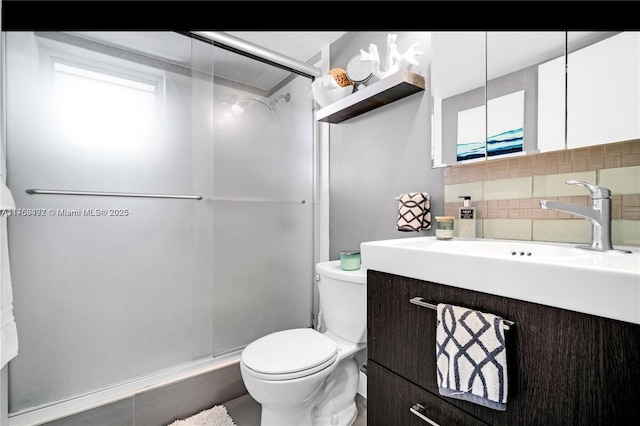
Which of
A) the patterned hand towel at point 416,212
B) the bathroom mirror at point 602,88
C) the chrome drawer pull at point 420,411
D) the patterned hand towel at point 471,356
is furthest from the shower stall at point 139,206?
the bathroom mirror at point 602,88

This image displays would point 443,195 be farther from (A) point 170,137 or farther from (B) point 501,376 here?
(A) point 170,137

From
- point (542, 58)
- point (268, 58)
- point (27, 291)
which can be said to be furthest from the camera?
point (268, 58)

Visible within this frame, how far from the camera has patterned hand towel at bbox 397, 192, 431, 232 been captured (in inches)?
51.4

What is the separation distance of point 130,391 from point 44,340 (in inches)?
15.5

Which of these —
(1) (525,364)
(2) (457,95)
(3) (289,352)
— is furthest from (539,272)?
(3) (289,352)

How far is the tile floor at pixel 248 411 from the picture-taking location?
4.66 feet

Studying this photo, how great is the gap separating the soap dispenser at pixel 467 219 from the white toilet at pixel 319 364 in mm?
426

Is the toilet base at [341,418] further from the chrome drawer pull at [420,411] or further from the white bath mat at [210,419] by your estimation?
the chrome drawer pull at [420,411]

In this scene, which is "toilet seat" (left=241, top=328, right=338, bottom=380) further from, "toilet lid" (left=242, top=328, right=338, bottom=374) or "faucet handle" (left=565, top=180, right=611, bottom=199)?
"faucet handle" (left=565, top=180, right=611, bottom=199)

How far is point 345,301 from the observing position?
1326 mm

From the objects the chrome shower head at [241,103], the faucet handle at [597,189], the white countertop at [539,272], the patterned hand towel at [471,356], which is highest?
the chrome shower head at [241,103]

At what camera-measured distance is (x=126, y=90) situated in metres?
1.41

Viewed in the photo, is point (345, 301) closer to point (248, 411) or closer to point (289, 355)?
point (289, 355)

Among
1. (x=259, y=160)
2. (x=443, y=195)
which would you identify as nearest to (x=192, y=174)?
(x=259, y=160)
